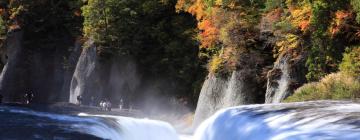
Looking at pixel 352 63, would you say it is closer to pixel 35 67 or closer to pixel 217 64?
pixel 217 64

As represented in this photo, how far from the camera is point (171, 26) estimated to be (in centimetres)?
3891

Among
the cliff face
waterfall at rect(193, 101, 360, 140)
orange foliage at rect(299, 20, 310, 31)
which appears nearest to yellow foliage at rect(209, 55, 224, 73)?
orange foliage at rect(299, 20, 310, 31)

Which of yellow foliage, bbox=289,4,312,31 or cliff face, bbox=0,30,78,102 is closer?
yellow foliage, bbox=289,4,312,31

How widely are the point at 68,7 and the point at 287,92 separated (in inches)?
1302

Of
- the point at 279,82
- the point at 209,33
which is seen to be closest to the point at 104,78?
the point at 209,33

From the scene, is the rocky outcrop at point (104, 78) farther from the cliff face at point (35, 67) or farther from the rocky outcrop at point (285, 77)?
the rocky outcrop at point (285, 77)

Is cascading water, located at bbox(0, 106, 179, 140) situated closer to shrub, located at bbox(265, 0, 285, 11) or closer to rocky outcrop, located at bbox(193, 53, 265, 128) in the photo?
rocky outcrop, located at bbox(193, 53, 265, 128)

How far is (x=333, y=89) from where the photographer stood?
52.7ft

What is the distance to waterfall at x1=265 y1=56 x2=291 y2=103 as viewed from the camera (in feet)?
67.7

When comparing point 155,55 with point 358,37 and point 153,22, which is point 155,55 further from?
point 358,37

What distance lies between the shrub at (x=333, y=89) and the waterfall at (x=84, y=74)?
26.7 metres

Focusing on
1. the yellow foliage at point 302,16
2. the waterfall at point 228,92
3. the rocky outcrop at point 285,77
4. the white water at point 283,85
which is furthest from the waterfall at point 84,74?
the yellow foliage at point 302,16

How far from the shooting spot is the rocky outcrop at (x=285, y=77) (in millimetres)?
20453

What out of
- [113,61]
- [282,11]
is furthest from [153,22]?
[282,11]
